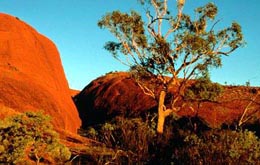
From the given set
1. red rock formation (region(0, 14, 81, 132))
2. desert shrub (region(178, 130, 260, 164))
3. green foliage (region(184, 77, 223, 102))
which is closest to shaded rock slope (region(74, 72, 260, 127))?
red rock formation (region(0, 14, 81, 132))

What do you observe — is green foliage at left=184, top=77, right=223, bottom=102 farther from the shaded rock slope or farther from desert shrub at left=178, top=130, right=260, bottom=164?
desert shrub at left=178, top=130, right=260, bottom=164

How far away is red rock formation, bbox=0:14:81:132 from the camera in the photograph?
2630 cm

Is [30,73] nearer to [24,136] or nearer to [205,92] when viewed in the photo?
[205,92]

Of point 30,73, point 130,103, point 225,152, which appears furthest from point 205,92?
point 130,103

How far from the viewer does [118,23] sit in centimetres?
2739

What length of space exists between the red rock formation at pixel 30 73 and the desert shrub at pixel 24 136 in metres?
13.5

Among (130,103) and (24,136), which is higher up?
(130,103)

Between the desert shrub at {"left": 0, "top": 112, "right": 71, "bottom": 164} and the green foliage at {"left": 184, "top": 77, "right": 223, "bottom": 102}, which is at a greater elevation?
the green foliage at {"left": 184, "top": 77, "right": 223, "bottom": 102}

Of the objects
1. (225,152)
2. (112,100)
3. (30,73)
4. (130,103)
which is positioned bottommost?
(225,152)

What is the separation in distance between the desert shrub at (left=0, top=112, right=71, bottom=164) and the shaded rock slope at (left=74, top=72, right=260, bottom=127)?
2435cm

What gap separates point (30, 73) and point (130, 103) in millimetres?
18559

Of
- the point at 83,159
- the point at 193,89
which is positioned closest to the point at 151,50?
the point at 193,89

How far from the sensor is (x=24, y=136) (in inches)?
475

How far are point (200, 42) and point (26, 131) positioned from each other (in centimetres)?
1581
